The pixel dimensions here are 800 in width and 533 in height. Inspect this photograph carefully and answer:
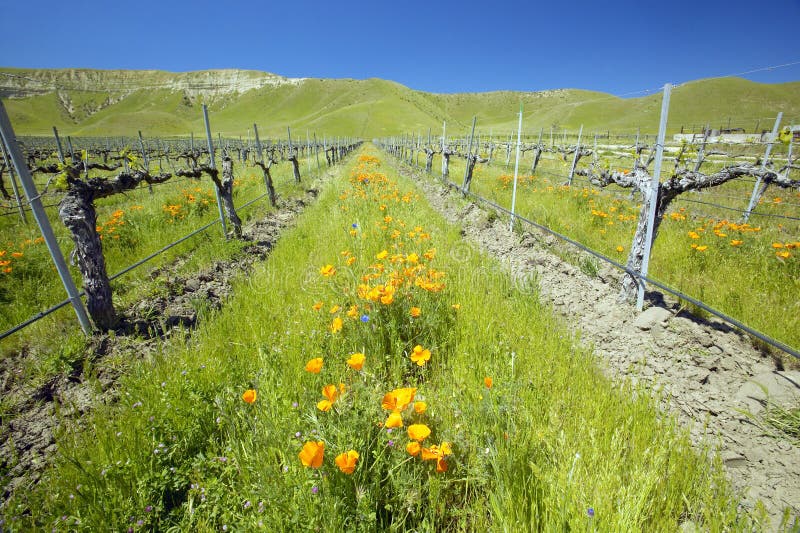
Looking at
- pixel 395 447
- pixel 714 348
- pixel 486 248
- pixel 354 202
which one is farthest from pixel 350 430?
pixel 354 202

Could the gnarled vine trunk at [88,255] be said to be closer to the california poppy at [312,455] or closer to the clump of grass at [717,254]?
the california poppy at [312,455]

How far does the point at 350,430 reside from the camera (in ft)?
5.28

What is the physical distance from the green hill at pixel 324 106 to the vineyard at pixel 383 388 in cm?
7414

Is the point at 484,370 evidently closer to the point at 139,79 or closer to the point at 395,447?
the point at 395,447

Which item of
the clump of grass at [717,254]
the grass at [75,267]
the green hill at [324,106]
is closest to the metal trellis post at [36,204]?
the grass at [75,267]

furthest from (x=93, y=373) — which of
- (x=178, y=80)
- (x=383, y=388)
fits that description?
(x=178, y=80)

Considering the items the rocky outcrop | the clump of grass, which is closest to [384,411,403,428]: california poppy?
the clump of grass

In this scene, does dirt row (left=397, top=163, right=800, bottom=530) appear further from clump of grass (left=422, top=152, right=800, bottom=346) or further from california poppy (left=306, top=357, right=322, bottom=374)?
california poppy (left=306, top=357, right=322, bottom=374)

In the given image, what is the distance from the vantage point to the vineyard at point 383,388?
1.58 metres

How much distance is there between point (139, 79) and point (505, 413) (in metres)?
238

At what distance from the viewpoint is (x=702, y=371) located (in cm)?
260

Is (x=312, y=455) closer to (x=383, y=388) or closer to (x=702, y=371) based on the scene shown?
(x=383, y=388)

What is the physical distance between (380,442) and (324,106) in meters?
148

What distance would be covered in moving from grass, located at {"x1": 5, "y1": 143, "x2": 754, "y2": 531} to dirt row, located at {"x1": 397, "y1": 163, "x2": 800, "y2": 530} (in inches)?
11.8
